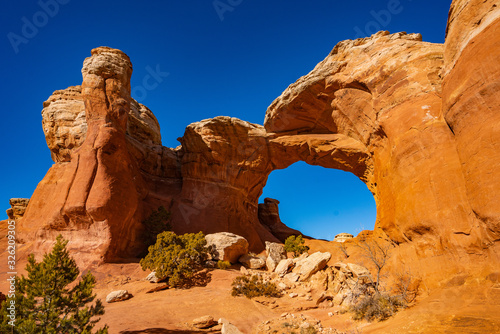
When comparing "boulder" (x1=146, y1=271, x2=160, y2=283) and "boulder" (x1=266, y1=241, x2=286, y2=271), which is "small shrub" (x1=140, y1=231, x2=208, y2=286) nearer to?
"boulder" (x1=146, y1=271, x2=160, y2=283)

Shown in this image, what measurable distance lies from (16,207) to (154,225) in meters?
16.0

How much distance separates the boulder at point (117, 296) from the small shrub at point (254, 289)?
560 cm

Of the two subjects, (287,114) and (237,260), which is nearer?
(237,260)

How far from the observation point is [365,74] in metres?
18.0

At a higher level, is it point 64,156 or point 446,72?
point 64,156

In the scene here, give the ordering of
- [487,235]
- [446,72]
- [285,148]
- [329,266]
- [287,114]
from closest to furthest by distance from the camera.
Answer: [487,235], [446,72], [329,266], [287,114], [285,148]

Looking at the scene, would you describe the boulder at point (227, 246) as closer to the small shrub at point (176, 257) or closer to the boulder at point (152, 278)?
the small shrub at point (176, 257)

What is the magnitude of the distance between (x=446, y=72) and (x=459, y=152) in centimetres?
380

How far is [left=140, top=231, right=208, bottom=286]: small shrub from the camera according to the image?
1576 cm

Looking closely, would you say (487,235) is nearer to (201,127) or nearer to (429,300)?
(429,300)

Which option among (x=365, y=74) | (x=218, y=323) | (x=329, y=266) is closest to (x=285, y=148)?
(x=365, y=74)

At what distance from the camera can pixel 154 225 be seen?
833 inches

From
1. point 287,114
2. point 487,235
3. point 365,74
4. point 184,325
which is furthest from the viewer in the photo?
point 287,114

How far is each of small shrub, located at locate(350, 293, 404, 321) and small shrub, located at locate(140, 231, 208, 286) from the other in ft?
30.5
